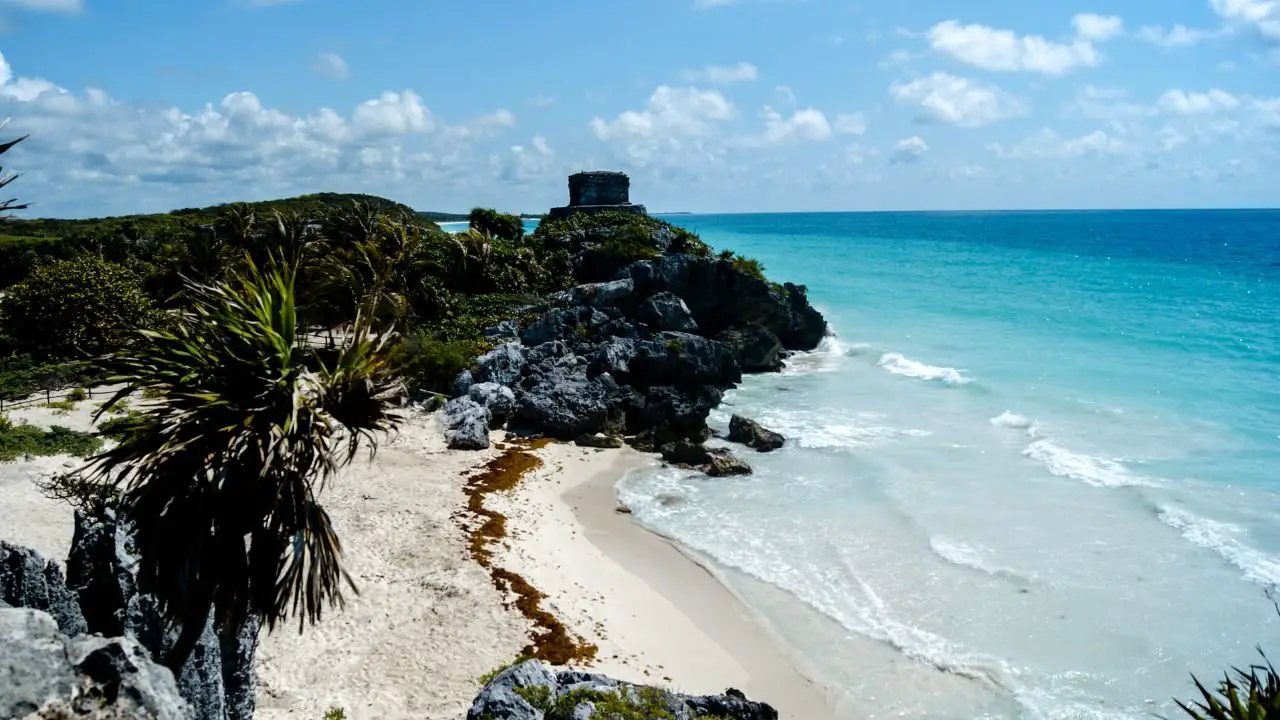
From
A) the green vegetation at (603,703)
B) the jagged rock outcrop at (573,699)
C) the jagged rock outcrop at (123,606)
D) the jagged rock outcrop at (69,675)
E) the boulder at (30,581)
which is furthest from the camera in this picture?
the jagged rock outcrop at (573,699)

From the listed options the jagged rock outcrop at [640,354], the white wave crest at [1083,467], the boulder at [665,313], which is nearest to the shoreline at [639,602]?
the jagged rock outcrop at [640,354]

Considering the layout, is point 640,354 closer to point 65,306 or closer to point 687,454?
point 687,454

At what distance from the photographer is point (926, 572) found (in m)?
18.6

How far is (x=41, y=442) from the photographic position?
20.4 meters

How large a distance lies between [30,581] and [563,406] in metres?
21.3

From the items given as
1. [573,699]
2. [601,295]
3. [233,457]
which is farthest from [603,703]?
[601,295]

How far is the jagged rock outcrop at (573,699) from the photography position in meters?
9.71

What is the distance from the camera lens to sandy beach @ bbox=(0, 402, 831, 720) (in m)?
12.8

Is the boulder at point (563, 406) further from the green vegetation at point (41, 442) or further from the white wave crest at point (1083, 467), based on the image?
the white wave crest at point (1083, 467)

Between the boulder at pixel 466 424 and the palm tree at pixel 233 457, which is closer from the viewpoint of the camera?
the palm tree at pixel 233 457

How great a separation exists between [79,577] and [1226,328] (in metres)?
61.4

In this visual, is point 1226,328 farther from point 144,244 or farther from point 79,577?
point 144,244

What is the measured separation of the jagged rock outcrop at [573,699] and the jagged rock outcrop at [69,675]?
16.5ft

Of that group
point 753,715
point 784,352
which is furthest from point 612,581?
point 784,352
